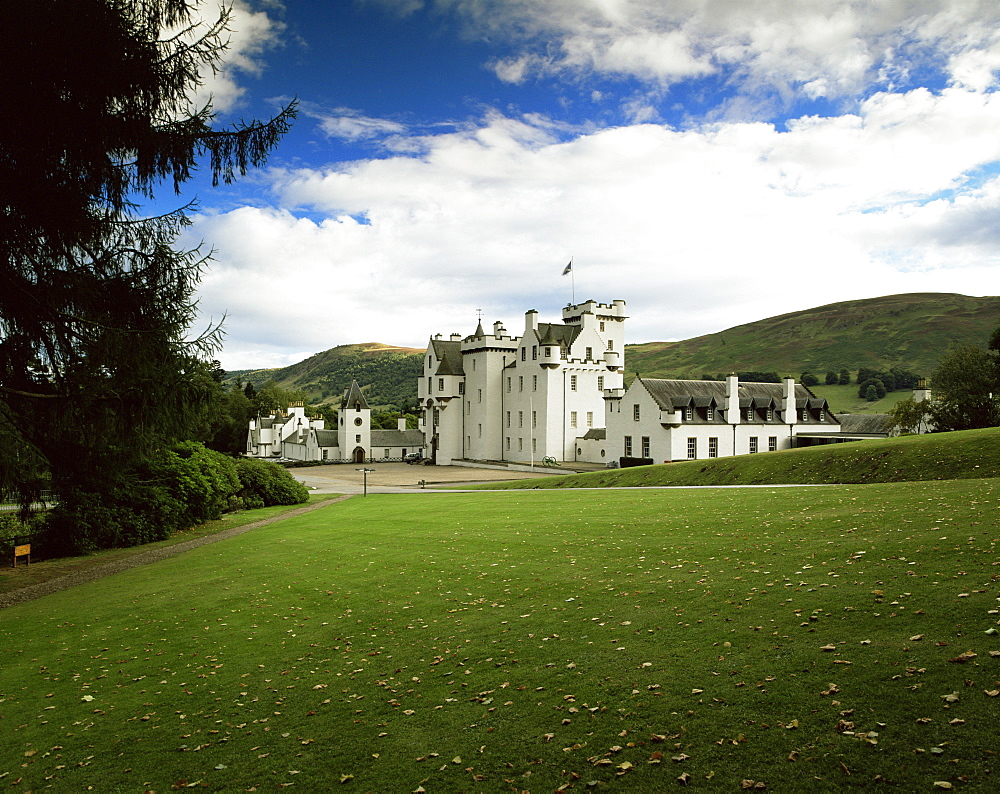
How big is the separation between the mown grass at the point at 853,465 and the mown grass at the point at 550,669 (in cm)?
1239

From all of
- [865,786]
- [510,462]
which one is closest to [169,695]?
[865,786]

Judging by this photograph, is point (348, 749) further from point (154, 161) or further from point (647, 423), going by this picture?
point (647, 423)

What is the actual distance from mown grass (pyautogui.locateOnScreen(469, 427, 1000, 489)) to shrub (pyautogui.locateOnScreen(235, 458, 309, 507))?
646 inches

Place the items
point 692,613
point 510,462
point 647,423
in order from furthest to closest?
point 510,462 → point 647,423 → point 692,613

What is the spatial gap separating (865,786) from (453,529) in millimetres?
Result: 17297

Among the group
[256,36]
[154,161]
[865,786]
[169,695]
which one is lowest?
[169,695]

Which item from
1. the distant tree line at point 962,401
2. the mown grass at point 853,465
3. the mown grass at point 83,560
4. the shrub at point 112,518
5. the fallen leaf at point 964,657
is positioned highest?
the distant tree line at point 962,401

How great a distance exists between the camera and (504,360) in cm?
7838

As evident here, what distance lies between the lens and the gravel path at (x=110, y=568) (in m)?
17.5

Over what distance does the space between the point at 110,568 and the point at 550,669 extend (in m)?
17.8

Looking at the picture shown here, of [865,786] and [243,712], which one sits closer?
[865,786]

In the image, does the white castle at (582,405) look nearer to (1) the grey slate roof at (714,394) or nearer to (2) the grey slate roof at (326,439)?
(1) the grey slate roof at (714,394)

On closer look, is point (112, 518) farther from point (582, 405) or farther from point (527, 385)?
point (582, 405)

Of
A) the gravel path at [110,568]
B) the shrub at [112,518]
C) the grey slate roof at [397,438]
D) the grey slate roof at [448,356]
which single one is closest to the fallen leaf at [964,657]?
the gravel path at [110,568]
